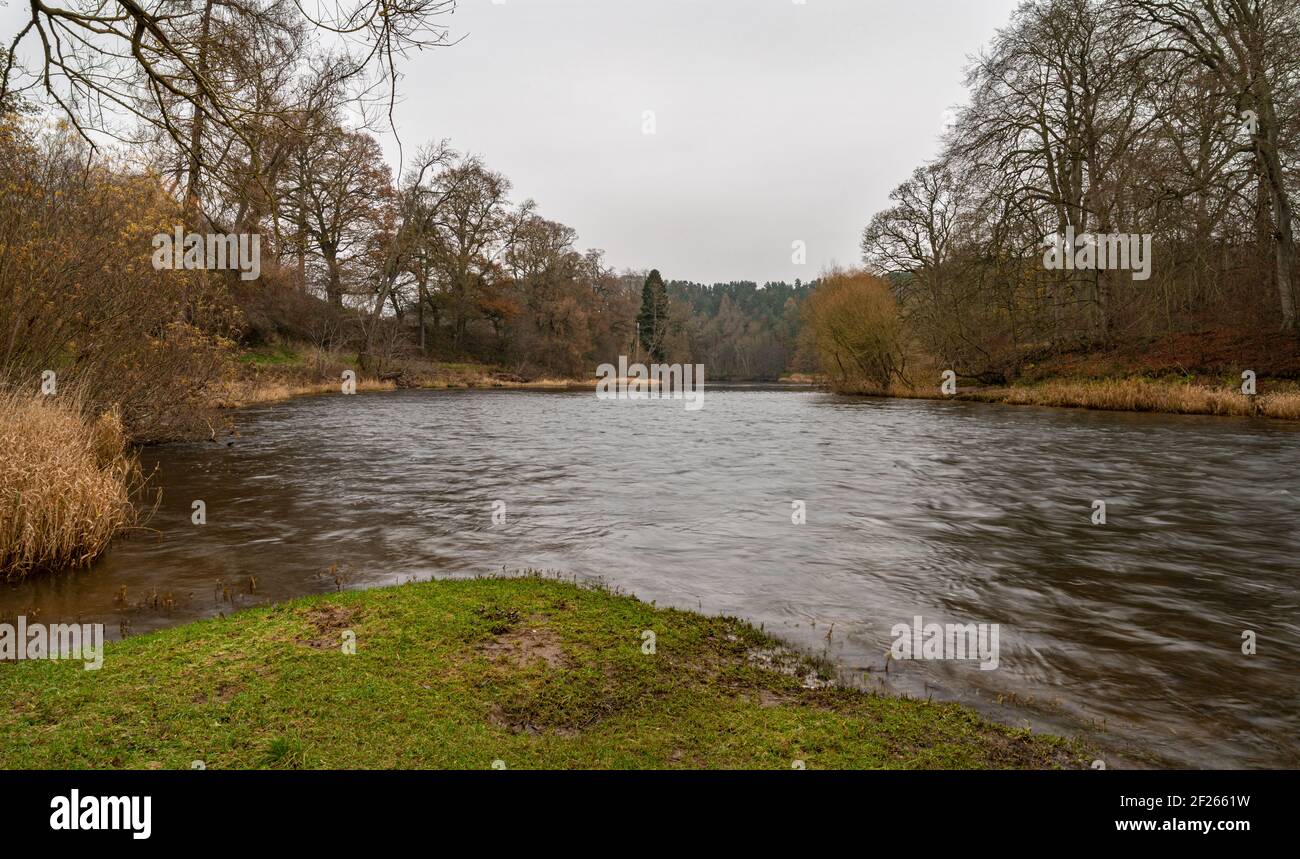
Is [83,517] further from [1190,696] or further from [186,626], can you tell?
[1190,696]

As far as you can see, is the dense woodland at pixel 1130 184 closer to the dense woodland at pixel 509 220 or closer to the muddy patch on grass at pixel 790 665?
the dense woodland at pixel 509 220

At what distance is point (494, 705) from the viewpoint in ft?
12.2

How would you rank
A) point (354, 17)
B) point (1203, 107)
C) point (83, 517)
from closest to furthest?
Answer: point (354, 17)
point (83, 517)
point (1203, 107)

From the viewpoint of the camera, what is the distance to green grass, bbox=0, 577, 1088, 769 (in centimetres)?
310

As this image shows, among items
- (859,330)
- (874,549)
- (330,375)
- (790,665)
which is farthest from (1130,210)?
(330,375)

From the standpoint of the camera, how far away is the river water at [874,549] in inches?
181

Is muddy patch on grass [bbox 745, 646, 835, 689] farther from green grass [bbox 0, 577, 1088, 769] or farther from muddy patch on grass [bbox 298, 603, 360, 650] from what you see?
muddy patch on grass [bbox 298, 603, 360, 650]

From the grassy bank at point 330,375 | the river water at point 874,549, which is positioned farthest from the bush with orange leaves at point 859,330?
the grassy bank at point 330,375

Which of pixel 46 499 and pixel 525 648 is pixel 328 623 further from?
pixel 46 499

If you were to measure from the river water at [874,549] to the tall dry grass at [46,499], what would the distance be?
30 cm

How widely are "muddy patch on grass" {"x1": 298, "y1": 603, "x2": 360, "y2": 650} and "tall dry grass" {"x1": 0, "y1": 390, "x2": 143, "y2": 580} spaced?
342cm

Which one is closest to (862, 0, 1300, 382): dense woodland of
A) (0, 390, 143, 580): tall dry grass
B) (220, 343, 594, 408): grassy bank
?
(0, 390, 143, 580): tall dry grass

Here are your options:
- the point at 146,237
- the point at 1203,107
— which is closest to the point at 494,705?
the point at 146,237

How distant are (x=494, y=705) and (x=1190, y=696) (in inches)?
179
